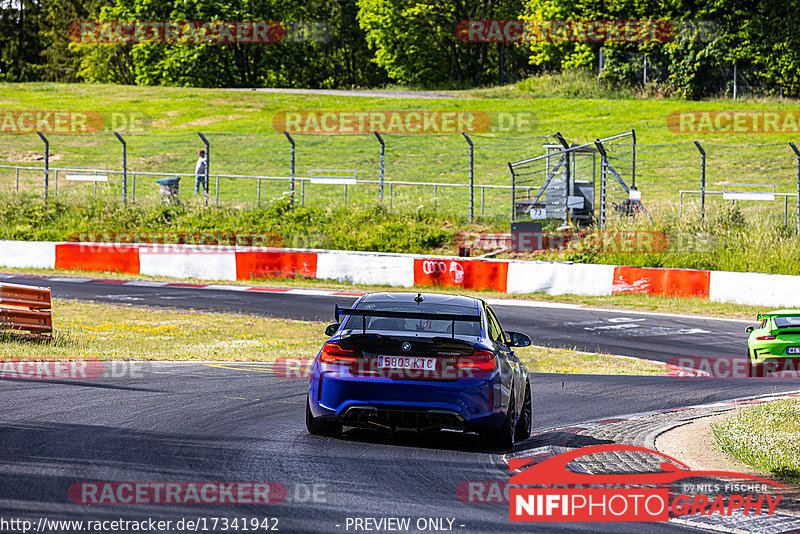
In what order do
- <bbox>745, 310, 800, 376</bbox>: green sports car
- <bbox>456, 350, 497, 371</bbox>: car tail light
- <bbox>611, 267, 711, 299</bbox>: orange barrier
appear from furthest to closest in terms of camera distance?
<bbox>611, 267, 711, 299</bbox>: orange barrier, <bbox>745, 310, 800, 376</bbox>: green sports car, <bbox>456, 350, 497, 371</bbox>: car tail light

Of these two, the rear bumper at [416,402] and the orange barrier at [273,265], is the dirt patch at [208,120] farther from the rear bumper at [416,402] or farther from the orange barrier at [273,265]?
the rear bumper at [416,402]

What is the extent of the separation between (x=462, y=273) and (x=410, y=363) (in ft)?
53.5

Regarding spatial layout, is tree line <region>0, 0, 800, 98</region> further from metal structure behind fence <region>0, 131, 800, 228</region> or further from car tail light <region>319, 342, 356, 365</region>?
car tail light <region>319, 342, 356, 365</region>

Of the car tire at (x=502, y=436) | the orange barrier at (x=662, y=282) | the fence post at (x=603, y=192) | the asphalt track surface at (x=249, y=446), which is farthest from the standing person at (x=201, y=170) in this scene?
the car tire at (x=502, y=436)

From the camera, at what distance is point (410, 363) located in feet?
27.0

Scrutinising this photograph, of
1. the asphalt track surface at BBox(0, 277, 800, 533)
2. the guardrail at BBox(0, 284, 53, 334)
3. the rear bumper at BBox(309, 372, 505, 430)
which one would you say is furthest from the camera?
the guardrail at BBox(0, 284, 53, 334)

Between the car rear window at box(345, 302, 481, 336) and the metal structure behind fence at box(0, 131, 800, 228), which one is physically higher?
the metal structure behind fence at box(0, 131, 800, 228)

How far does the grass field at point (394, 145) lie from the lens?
113ft

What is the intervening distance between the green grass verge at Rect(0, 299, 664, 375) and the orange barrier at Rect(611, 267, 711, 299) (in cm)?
646

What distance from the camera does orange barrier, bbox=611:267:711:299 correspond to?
2247 centimetres

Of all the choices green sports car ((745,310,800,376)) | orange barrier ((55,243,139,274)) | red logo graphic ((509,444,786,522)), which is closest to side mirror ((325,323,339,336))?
red logo graphic ((509,444,786,522))

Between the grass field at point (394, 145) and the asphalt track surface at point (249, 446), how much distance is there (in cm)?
1485

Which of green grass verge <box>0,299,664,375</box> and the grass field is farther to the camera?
the grass field

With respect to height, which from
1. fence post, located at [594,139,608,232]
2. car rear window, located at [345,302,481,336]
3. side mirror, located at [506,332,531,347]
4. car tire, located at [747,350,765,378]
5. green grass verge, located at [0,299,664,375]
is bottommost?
car tire, located at [747,350,765,378]
